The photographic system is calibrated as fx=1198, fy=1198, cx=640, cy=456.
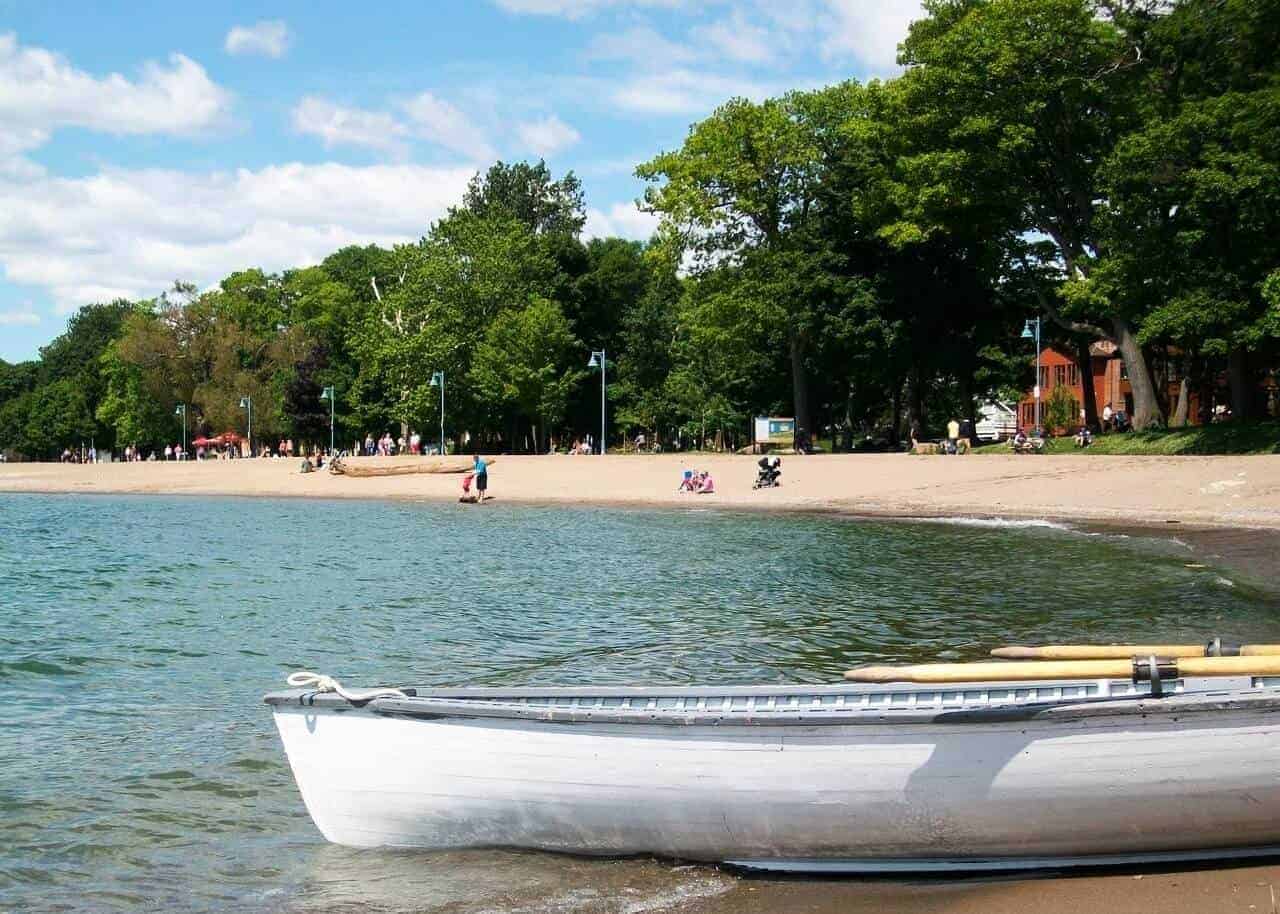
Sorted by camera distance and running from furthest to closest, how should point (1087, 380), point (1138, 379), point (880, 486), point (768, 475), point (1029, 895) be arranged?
point (1087, 380), point (1138, 379), point (768, 475), point (880, 486), point (1029, 895)

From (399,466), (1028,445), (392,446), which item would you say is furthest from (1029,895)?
(392,446)

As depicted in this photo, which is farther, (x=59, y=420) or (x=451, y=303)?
(x=59, y=420)

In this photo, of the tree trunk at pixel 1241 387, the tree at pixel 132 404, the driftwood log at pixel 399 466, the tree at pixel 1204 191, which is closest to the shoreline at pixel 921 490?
the driftwood log at pixel 399 466

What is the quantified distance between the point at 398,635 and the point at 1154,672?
39.7 feet

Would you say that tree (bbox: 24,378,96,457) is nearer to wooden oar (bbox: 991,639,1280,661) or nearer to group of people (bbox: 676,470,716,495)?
group of people (bbox: 676,470,716,495)

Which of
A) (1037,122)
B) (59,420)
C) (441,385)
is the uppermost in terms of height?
(1037,122)

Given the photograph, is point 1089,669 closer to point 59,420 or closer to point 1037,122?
point 1037,122

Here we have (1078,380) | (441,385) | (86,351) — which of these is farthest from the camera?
(86,351)

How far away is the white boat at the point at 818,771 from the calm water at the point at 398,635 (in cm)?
42

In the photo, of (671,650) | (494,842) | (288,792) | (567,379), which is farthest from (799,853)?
(567,379)

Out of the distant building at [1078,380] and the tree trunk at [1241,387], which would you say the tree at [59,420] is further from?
the tree trunk at [1241,387]

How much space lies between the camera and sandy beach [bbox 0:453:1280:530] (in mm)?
35625

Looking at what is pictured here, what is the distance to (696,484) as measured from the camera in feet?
162

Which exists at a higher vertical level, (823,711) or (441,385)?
(441,385)
